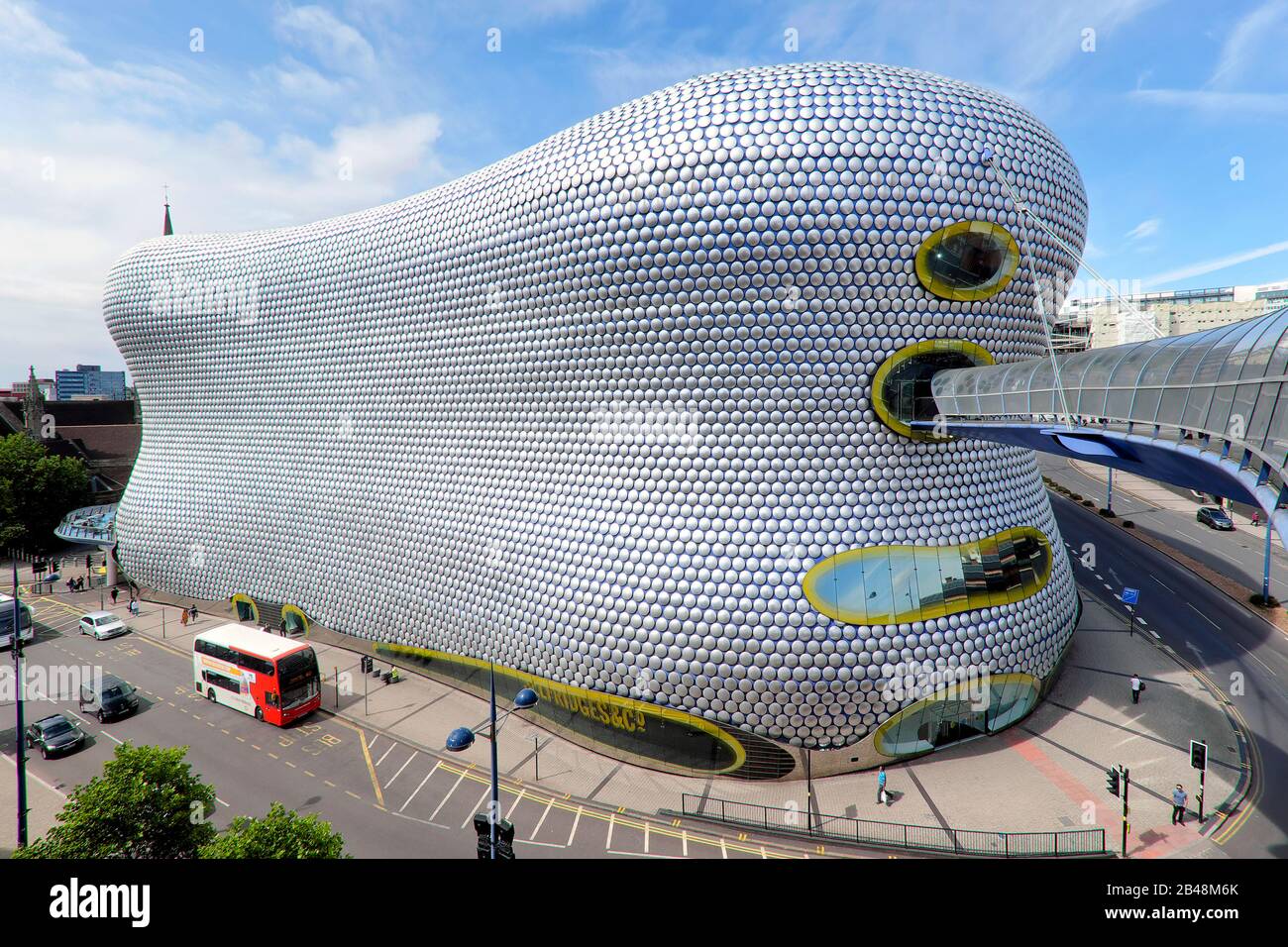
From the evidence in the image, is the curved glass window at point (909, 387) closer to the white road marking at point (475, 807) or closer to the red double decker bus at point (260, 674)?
the white road marking at point (475, 807)

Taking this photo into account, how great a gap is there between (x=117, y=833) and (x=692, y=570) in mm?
13653

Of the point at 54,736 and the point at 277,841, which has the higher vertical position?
the point at 277,841

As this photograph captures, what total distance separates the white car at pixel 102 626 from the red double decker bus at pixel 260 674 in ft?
37.6

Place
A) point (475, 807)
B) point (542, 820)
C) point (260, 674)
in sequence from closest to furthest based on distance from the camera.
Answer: point (542, 820), point (475, 807), point (260, 674)

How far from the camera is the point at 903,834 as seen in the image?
15922 millimetres

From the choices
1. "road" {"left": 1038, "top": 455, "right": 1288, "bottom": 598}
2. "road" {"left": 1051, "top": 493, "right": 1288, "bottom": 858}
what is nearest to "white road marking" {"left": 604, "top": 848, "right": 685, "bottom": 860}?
"road" {"left": 1051, "top": 493, "right": 1288, "bottom": 858}

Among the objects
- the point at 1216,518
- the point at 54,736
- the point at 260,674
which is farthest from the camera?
the point at 1216,518

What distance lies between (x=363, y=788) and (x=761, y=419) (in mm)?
15666

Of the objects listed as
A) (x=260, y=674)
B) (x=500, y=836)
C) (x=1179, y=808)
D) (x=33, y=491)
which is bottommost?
(x=1179, y=808)

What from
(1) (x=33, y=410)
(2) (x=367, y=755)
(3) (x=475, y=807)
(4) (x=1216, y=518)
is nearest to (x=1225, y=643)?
(4) (x=1216, y=518)

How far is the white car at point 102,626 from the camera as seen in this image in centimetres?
3181

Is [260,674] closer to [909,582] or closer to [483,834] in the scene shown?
[483,834]

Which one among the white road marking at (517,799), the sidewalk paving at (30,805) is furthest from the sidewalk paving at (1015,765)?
the sidewalk paving at (30,805)

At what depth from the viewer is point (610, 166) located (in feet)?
63.5
